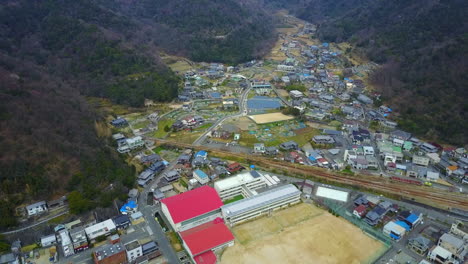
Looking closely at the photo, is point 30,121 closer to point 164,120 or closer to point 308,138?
point 164,120

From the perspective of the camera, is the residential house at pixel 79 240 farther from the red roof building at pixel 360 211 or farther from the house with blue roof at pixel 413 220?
the house with blue roof at pixel 413 220

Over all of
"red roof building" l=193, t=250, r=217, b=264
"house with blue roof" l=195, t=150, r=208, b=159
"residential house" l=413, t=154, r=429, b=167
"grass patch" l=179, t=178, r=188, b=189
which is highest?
"residential house" l=413, t=154, r=429, b=167

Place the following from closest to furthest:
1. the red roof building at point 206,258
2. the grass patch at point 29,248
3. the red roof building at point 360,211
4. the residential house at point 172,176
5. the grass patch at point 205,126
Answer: the red roof building at point 206,258 < the grass patch at point 29,248 < the red roof building at point 360,211 < the residential house at point 172,176 < the grass patch at point 205,126

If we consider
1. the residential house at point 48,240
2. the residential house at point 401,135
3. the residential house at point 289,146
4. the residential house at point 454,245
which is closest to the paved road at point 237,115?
the residential house at point 289,146

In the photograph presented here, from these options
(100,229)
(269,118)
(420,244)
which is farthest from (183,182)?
(420,244)

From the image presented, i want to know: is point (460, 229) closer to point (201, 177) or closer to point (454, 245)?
point (454, 245)

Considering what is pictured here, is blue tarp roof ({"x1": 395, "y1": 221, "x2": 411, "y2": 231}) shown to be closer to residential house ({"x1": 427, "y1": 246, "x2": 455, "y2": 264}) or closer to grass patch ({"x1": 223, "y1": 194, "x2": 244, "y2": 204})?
residential house ({"x1": 427, "y1": 246, "x2": 455, "y2": 264})

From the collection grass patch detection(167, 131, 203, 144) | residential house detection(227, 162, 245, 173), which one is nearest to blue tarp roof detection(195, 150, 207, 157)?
residential house detection(227, 162, 245, 173)

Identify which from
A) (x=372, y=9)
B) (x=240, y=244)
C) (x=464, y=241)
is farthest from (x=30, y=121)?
(x=372, y=9)
